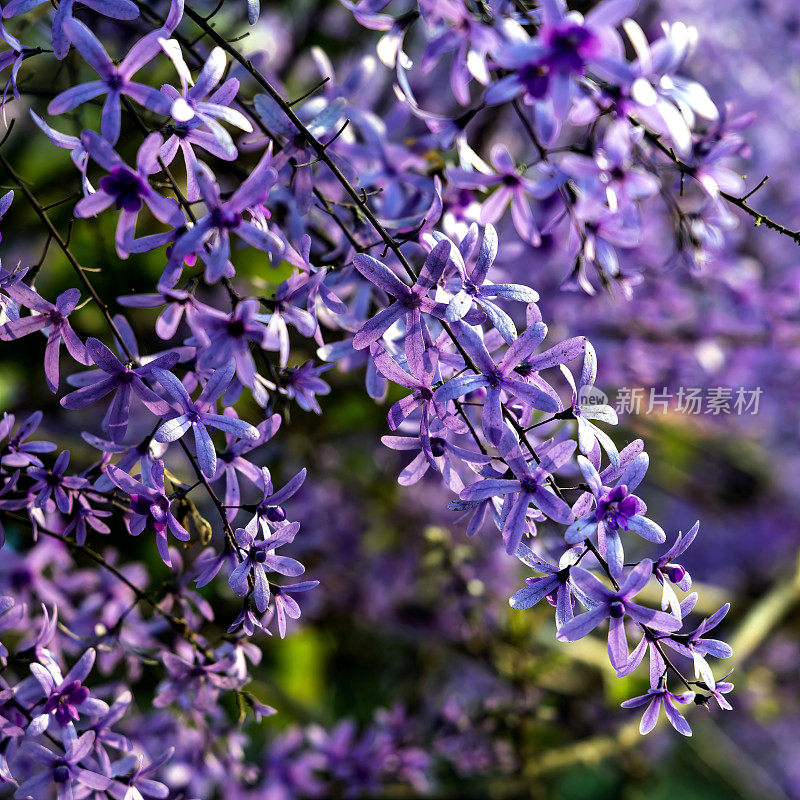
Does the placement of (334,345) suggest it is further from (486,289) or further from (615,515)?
(615,515)

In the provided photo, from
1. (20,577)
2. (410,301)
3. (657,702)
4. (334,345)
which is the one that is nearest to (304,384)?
(334,345)

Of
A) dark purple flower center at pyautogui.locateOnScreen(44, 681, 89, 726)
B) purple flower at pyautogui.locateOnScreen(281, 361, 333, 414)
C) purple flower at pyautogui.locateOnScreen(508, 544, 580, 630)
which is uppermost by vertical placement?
purple flower at pyautogui.locateOnScreen(508, 544, 580, 630)

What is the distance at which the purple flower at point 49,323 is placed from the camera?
0.57m

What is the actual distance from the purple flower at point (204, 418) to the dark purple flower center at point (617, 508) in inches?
9.8

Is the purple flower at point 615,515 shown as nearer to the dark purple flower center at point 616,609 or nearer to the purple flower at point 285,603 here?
the dark purple flower center at point 616,609

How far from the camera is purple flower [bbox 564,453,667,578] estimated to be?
0.55 m

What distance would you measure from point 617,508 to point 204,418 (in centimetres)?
30

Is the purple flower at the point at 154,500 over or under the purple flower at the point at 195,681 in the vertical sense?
over

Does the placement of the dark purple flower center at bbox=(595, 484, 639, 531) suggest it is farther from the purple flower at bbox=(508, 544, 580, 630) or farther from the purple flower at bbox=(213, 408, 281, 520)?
the purple flower at bbox=(213, 408, 281, 520)

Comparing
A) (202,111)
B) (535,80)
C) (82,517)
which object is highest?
(535,80)

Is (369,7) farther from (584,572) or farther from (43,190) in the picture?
(43,190)

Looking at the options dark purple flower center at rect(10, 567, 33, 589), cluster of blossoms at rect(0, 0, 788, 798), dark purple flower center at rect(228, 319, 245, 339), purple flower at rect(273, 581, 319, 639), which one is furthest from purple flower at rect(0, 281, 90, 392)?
dark purple flower center at rect(10, 567, 33, 589)

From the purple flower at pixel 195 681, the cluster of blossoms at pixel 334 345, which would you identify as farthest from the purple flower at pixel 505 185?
the purple flower at pixel 195 681

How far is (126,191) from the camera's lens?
529mm
